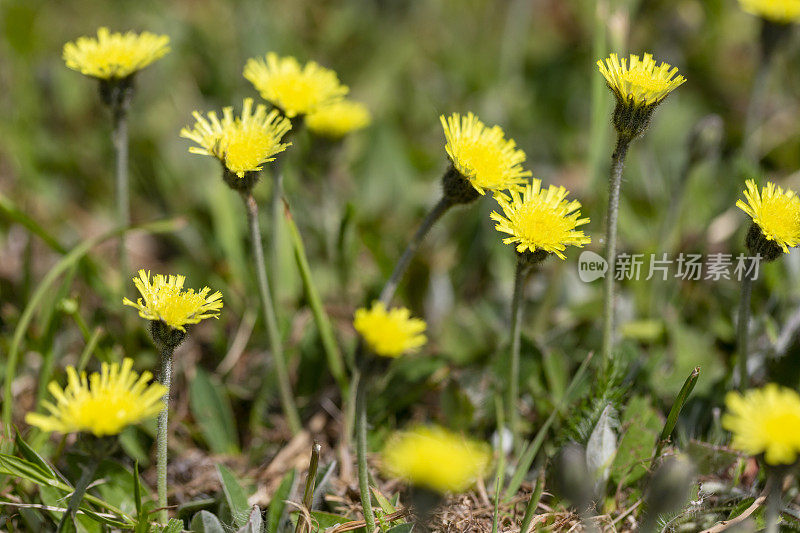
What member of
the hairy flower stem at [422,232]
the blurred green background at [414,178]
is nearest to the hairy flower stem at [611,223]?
the blurred green background at [414,178]

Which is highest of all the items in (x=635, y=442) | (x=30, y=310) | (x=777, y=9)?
(x=777, y=9)

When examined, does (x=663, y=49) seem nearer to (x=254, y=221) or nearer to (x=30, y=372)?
(x=254, y=221)

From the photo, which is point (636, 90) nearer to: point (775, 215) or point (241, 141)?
point (775, 215)

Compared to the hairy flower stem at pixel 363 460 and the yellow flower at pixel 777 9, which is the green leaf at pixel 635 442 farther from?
the yellow flower at pixel 777 9

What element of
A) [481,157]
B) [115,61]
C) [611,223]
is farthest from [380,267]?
[115,61]

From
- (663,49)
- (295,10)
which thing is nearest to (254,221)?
(663,49)

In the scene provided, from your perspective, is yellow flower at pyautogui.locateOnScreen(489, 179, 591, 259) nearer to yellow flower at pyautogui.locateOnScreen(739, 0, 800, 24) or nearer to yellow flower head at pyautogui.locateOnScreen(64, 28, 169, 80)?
yellow flower head at pyautogui.locateOnScreen(64, 28, 169, 80)

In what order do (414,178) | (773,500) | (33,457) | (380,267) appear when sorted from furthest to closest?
(414,178), (380,267), (33,457), (773,500)
